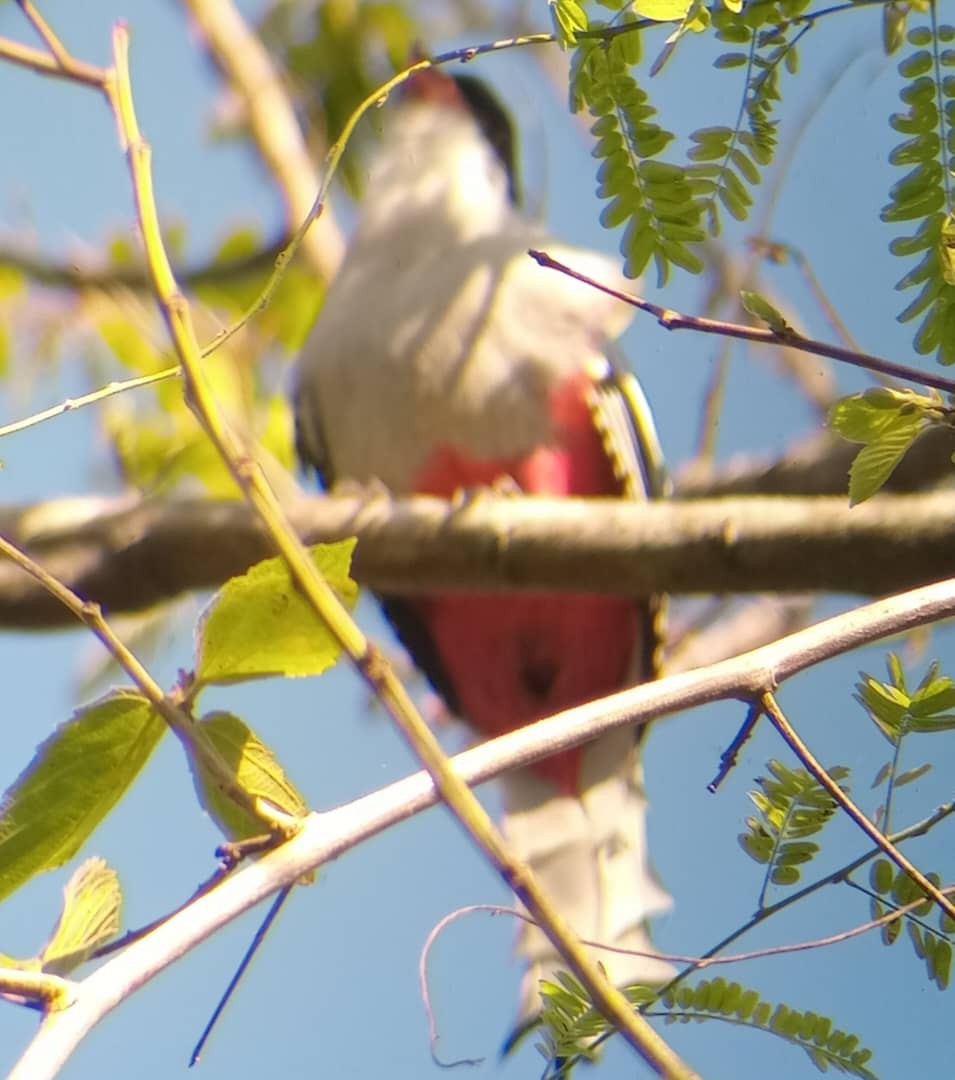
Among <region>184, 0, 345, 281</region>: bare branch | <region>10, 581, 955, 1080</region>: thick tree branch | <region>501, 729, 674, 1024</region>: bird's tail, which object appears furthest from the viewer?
<region>184, 0, 345, 281</region>: bare branch

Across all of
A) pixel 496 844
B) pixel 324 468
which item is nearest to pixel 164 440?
pixel 324 468

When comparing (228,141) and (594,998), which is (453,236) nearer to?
(228,141)

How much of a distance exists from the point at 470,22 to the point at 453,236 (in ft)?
1.04

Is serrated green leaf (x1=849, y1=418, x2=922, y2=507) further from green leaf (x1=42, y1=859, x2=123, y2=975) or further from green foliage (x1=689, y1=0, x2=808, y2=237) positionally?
green leaf (x1=42, y1=859, x2=123, y2=975)

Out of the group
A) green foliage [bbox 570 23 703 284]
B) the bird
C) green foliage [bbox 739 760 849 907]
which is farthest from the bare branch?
green foliage [bbox 739 760 849 907]

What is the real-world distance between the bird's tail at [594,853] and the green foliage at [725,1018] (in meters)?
0.37

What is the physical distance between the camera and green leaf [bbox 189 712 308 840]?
51cm

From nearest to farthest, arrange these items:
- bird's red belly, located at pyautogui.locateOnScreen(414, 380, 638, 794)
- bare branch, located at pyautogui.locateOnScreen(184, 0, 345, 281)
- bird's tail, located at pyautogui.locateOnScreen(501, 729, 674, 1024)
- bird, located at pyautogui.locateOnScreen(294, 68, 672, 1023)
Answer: bird's tail, located at pyautogui.locateOnScreen(501, 729, 674, 1024) → bird, located at pyautogui.locateOnScreen(294, 68, 672, 1023) → bird's red belly, located at pyautogui.locateOnScreen(414, 380, 638, 794) → bare branch, located at pyautogui.locateOnScreen(184, 0, 345, 281)

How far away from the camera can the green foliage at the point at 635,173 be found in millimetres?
639

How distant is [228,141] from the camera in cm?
239

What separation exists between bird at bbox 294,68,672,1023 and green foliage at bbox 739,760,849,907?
1.09 meters

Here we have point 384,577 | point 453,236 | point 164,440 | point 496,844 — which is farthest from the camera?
point 453,236

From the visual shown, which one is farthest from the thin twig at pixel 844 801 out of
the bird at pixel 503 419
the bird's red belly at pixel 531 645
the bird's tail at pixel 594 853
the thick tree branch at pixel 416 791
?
the bird's red belly at pixel 531 645

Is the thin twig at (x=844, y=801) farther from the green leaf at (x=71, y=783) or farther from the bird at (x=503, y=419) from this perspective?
the bird at (x=503, y=419)
